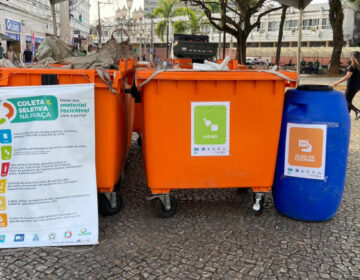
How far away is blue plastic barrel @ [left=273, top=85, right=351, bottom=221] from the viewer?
122 inches

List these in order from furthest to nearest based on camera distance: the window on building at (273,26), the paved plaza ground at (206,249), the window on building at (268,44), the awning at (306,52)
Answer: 1. the window on building at (268,44)
2. the window on building at (273,26)
3. the awning at (306,52)
4. the paved plaza ground at (206,249)

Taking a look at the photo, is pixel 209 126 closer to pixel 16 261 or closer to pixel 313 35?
pixel 16 261

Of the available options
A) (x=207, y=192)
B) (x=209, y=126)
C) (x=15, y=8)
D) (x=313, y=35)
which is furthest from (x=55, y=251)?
(x=313, y=35)

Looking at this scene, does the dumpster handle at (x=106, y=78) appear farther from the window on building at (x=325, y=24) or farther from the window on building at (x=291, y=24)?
the window on building at (x=291, y=24)

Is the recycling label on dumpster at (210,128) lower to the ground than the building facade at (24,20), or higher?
lower

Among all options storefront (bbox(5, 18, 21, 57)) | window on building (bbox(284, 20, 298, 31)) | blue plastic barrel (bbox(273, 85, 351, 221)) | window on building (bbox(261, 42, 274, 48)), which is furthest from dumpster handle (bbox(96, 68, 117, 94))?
window on building (bbox(261, 42, 274, 48))

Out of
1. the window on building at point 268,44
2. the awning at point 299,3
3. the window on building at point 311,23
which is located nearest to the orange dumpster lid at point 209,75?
the awning at point 299,3

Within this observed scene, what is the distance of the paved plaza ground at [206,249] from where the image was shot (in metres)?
2.54

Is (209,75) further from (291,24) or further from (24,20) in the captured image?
(291,24)

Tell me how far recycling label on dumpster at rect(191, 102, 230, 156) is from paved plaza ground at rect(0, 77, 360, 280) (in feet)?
2.28

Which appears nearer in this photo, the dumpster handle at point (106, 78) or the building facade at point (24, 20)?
the dumpster handle at point (106, 78)

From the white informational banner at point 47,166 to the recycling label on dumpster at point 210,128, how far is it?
0.86 meters

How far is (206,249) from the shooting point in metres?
2.85

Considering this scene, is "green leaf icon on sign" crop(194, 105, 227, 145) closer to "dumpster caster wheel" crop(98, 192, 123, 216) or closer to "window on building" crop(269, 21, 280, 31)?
"dumpster caster wheel" crop(98, 192, 123, 216)
